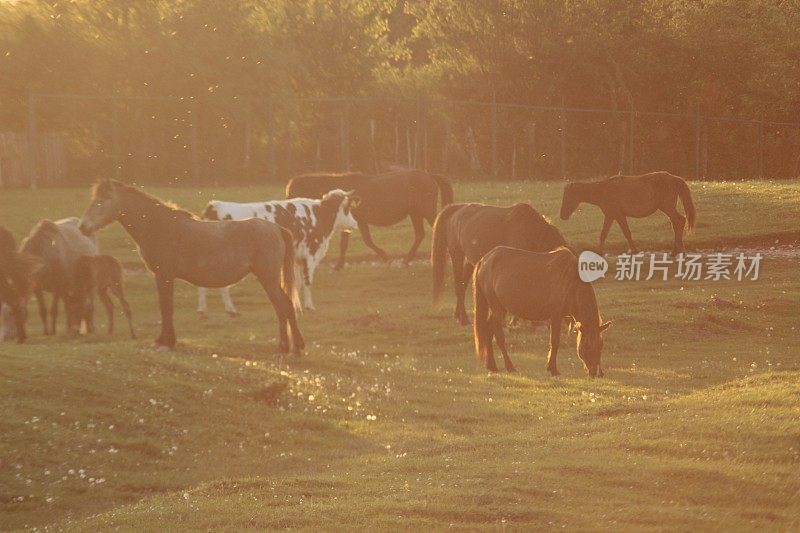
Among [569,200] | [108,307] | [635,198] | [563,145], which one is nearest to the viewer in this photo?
[108,307]

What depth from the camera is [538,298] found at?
17.5 meters

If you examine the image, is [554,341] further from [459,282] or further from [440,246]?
[440,246]

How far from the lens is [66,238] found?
22.5 meters

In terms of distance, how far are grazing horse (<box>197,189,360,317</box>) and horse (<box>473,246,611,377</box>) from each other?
7.62m

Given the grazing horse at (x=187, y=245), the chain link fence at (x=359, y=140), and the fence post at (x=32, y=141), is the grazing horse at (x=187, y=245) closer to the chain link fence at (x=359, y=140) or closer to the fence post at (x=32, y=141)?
the fence post at (x=32, y=141)

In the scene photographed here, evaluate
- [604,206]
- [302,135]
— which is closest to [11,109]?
[302,135]

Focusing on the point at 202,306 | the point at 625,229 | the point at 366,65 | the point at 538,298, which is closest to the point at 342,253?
the point at 202,306

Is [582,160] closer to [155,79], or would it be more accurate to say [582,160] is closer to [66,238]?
[155,79]

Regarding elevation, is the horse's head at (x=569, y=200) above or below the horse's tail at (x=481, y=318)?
above

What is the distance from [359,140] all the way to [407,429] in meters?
37.6

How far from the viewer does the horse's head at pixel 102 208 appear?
702 inches

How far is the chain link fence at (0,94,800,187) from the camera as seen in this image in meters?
48.9

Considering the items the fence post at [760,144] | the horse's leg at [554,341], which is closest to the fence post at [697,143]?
the fence post at [760,144]

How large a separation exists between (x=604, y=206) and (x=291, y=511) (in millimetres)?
21979
